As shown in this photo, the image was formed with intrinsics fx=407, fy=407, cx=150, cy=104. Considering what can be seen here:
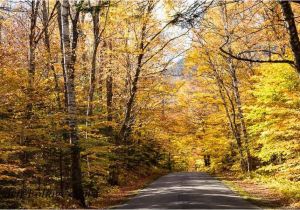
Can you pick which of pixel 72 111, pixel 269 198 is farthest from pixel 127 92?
pixel 269 198

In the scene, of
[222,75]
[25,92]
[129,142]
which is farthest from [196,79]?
[25,92]

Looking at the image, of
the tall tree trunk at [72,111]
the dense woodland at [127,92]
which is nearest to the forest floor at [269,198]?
the dense woodland at [127,92]

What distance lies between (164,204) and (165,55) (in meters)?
14.0

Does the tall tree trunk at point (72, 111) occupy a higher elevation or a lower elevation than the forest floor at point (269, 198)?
higher

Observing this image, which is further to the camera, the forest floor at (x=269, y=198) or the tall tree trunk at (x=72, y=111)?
the tall tree trunk at (x=72, y=111)

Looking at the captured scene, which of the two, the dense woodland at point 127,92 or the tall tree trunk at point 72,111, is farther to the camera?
the tall tree trunk at point 72,111

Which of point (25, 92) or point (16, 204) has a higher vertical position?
point (25, 92)

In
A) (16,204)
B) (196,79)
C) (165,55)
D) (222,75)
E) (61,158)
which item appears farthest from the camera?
(196,79)

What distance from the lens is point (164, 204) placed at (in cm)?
1401

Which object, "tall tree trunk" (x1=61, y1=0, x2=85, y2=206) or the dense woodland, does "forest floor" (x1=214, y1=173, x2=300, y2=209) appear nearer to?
the dense woodland

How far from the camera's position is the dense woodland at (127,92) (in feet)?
44.6

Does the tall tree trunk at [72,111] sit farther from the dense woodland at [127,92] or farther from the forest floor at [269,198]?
the forest floor at [269,198]

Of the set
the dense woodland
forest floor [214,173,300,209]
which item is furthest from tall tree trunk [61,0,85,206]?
forest floor [214,173,300,209]

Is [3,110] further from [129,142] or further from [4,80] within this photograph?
[129,142]
